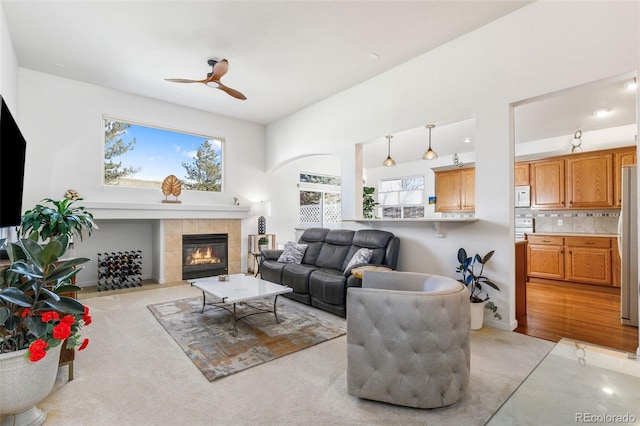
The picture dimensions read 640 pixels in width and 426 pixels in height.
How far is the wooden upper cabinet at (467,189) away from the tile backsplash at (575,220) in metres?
0.89

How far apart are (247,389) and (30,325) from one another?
1.30 meters

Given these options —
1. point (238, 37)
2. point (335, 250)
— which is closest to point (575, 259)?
point (335, 250)

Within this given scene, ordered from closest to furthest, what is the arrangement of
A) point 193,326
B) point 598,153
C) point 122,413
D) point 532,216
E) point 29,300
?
1. point 29,300
2. point 122,413
3. point 193,326
4. point 598,153
5. point 532,216

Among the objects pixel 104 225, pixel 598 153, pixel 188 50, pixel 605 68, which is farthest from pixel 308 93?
pixel 598 153

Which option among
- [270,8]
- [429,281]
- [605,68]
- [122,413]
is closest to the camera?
[122,413]

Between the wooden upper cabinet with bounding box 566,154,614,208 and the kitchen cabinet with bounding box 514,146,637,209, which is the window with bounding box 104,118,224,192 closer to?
the kitchen cabinet with bounding box 514,146,637,209

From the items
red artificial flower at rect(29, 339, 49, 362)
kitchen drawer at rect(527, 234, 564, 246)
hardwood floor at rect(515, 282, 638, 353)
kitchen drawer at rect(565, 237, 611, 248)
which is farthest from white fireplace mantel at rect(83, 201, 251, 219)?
kitchen drawer at rect(565, 237, 611, 248)

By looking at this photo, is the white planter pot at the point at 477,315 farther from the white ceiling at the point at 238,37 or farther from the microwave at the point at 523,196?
the microwave at the point at 523,196

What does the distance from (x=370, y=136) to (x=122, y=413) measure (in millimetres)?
4119

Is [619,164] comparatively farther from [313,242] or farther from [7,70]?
[7,70]

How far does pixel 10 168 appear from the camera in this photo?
2.50 meters

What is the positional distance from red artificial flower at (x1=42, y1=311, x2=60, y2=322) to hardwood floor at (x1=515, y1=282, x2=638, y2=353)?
12.6 ft

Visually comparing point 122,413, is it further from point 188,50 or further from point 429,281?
point 188,50

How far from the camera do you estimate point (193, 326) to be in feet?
11.0
